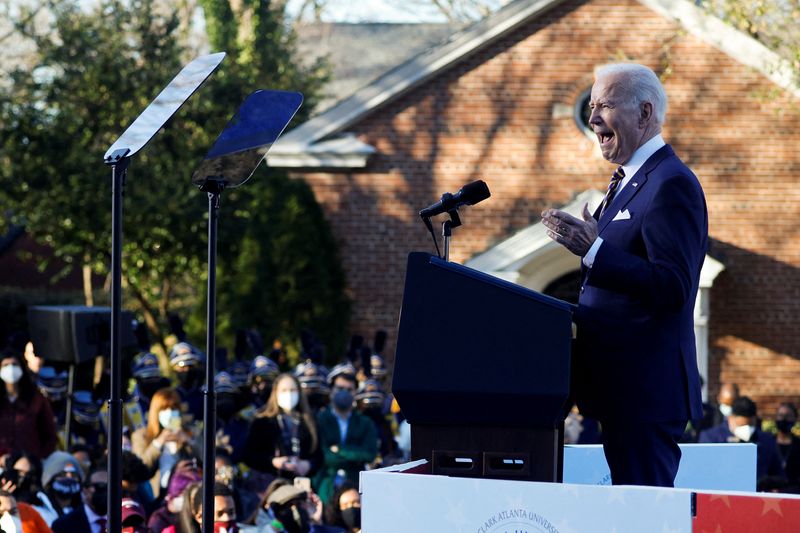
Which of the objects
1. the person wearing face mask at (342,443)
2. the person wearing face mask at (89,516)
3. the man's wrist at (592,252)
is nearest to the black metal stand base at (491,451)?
the man's wrist at (592,252)

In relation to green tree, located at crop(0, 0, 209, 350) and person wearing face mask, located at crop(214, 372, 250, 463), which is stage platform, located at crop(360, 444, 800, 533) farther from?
green tree, located at crop(0, 0, 209, 350)

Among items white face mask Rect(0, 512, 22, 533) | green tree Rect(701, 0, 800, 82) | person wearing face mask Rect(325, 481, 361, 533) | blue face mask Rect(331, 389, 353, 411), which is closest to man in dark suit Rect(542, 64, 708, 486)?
white face mask Rect(0, 512, 22, 533)

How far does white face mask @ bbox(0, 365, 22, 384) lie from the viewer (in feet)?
35.0

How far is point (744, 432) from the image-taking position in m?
11.6

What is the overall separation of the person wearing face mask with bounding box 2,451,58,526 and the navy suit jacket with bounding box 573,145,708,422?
4.87 metres

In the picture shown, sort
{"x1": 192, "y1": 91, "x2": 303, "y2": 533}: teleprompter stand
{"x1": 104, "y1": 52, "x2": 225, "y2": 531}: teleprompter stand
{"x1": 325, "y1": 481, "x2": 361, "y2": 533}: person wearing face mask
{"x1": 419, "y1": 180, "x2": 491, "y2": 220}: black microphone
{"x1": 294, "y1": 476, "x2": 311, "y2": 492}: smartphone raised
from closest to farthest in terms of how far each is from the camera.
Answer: {"x1": 419, "y1": 180, "x2": 491, "y2": 220}: black microphone → {"x1": 104, "y1": 52, "x2": 225, "y2": 531}: teleprompter stand → {"x1": 192, "y1": 91, "x2": 303, "y2": 533}: teleprompter stand → {"x1": 325, "y1": 481, "x2": 361, "y2": 533}: person wearing face mask → {"x1": 294, "y1": 476, "x2": 311, "y2": 492}: smartphone raised

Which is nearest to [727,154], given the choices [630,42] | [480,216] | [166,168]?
[630,42]

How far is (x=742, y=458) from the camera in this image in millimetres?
4430

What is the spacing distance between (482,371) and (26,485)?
5.33 metres

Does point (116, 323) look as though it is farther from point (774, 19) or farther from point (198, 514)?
point (774, 19)

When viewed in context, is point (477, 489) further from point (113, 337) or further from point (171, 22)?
point (171, 22)

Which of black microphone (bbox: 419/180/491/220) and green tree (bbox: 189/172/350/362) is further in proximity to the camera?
green tree (bbox: 189/172/350/362)

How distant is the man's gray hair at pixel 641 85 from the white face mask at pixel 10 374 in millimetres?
7655

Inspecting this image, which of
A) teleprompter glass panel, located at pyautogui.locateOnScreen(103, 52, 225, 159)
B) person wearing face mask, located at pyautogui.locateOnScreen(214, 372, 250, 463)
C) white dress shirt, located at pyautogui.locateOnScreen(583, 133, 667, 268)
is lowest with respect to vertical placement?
person wearing face mask, located at pyautogui.locateOnScreen(214, 372, 250, 463)
